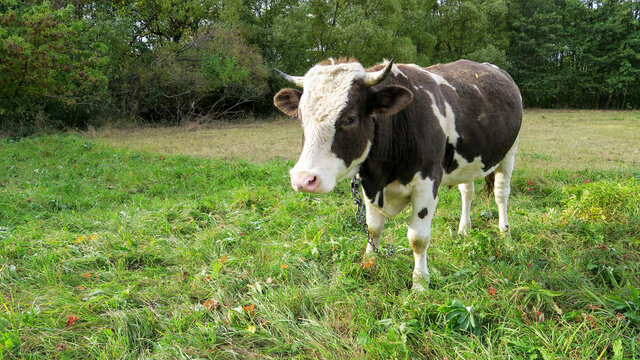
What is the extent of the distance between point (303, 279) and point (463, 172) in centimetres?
185

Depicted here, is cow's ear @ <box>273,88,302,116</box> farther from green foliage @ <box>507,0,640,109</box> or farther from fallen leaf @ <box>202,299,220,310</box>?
green foliage @ <box>507,0,640,109</box>

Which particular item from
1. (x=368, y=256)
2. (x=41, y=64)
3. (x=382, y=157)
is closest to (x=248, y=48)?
(x=41, y=64)

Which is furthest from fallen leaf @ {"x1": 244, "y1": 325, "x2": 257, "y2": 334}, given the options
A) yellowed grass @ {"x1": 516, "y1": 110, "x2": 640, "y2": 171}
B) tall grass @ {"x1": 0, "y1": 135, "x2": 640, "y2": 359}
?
yellowed grass @ {"x1": 516, "y1": 110, "x2": 640, "y2": 171}

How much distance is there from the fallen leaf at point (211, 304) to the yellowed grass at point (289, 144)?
6329mm

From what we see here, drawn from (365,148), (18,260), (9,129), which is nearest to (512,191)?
(365,148)

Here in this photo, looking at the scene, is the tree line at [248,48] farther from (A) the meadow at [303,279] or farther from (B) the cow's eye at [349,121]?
(B) the cow's eye at [349,121]

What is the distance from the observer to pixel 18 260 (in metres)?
3.82

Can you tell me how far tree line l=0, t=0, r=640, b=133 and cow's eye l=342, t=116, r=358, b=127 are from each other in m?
10.9

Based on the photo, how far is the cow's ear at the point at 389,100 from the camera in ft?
8.36

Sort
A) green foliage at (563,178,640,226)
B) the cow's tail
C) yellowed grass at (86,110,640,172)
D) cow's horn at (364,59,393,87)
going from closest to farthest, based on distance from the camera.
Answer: cow's horn at (364,59,393,87) → green foliage at (563,178,640,226) → the cow's tail → yellowed grass at (86,110,640,172)

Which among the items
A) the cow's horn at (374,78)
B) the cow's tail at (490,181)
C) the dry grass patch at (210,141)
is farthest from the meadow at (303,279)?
the dry grass patch at (210,141)

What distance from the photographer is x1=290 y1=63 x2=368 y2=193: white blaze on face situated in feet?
7.66

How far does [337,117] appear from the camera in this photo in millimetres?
2436

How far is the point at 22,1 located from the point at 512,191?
1669cm
